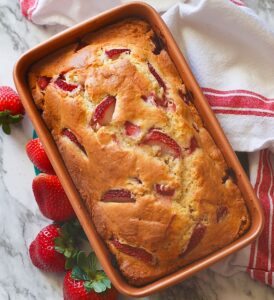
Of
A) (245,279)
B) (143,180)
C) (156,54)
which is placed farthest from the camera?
(245,279)

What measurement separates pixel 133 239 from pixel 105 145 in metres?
0.26

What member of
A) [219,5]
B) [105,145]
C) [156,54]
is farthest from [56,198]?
[219,5]

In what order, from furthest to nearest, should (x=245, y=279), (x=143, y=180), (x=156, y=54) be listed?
(x=245, y=279) → (x=156, y=54) → (x=143, y=180)

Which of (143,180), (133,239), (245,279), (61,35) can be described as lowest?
(245,279)

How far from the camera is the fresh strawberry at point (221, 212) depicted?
161 cm

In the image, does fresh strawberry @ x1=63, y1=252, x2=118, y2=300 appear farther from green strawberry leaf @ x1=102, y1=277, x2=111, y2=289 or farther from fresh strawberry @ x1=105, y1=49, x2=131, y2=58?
fresh strawberry @ x1=105, y1=49, x2=131, y2=58

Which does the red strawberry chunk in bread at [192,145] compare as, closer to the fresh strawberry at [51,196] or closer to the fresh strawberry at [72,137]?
the fresh strawberry at [72,137]

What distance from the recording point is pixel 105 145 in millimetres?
1578

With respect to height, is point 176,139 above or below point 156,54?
below

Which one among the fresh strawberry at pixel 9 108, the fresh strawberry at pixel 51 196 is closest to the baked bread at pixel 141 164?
the fresh strawberry at pixel 51 196

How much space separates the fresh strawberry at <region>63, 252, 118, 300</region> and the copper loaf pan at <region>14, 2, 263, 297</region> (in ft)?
0.46

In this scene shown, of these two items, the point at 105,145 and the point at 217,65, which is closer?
the point at 105,145

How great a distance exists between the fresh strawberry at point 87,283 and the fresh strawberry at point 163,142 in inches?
16.5

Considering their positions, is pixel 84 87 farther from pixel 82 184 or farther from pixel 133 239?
pixel 133 239
